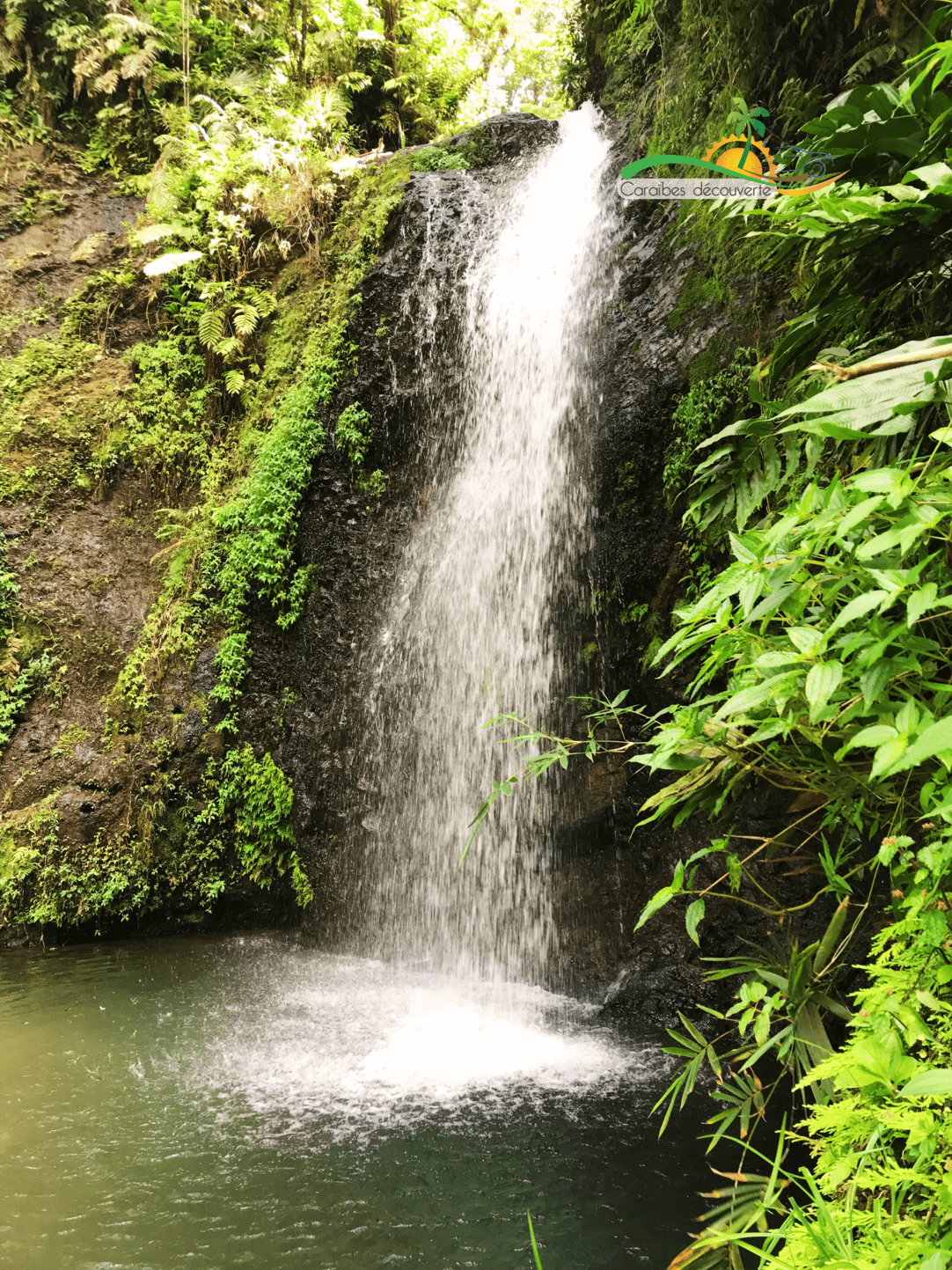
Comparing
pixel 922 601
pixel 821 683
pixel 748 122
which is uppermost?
pixel 748 122

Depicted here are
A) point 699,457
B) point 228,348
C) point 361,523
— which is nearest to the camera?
point 699,457

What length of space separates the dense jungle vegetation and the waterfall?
0.78 metres

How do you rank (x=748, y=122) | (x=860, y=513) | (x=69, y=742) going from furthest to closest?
(x=69, y=742)
(x=748, y=122)
(x=860, y=513)

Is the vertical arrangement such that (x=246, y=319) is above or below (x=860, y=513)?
above

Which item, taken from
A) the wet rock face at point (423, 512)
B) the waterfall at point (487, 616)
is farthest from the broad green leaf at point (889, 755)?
the waterfall at point (487, 616)

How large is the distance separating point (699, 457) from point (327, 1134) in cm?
375

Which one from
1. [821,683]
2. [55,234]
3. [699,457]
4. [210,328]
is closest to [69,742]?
[210,328]

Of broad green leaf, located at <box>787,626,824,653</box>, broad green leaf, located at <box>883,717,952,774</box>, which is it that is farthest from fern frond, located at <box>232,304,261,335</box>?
broad green leaf, located at <box>883,717,952,774</box>

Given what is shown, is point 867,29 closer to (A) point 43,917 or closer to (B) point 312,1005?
(B) point 312,1005

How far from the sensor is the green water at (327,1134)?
2.23 meters

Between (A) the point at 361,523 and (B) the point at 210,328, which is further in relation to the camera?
(B) the point at 210,328

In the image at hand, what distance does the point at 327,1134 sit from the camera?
279 centimetres

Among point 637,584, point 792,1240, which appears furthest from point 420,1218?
point 637,584

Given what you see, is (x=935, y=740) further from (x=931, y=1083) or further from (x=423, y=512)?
(x=423, y=512)
